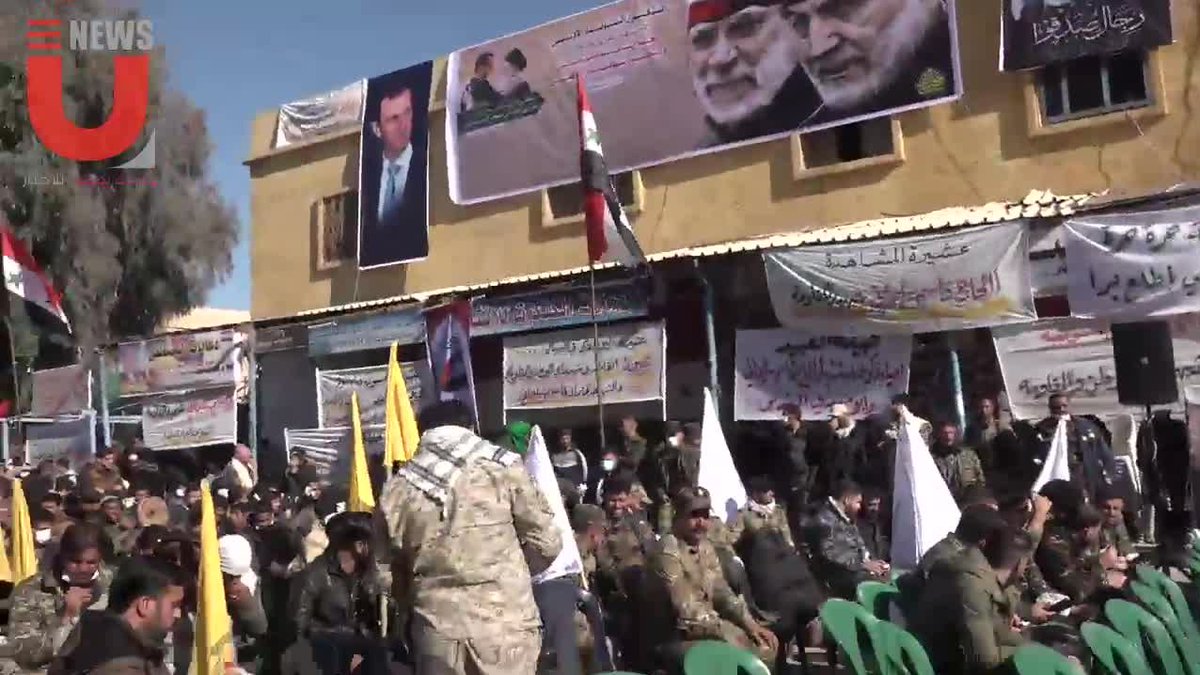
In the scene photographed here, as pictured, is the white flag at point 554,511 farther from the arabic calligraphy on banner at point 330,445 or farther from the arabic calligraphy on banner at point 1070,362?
the arabic calligraphy on banner at point 330,445

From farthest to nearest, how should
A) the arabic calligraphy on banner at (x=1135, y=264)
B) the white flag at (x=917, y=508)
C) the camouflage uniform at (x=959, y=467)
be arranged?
the arabic calligraphy on banner at (x=1135, y=264), the camouflage uniform at (x=959, y=467), the white flag at (x=917, y=508)

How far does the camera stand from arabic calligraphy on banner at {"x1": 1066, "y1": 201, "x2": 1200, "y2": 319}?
345 inches

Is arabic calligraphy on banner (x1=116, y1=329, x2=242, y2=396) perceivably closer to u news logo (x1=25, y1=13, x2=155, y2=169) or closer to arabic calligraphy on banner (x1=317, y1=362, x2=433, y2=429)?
arabic calligraphy on banner (x1=317, y1=362, x2=433, y2=429)

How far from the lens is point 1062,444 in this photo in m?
8.13

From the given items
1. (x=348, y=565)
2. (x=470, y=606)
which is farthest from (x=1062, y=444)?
(x=470, y=606)

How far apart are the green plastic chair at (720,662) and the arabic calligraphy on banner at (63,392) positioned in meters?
15.1

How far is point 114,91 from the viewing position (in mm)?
23609

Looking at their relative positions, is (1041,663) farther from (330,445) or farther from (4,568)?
(330,445)

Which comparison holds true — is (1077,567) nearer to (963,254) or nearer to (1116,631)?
(1116,631)

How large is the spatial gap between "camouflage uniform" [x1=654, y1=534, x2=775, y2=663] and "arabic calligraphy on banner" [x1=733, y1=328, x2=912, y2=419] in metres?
4.44

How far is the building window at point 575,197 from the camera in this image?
14.5 m

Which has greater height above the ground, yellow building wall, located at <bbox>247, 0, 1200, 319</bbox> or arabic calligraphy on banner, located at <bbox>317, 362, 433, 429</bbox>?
yellow building wall, located at <bbox>247, 0, 1200, 319</bbox>

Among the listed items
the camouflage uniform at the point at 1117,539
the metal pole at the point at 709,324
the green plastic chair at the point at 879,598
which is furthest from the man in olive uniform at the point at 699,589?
the metal pole at the point at 709,324

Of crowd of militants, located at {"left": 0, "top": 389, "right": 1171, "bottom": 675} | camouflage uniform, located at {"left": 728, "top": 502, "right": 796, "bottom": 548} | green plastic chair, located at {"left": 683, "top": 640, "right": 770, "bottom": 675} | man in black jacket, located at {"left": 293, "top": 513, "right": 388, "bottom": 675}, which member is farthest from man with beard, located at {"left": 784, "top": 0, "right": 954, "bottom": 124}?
green plastic chair, located at {"left": 683, "top": 640, "right": 770, "bottom": 675}
